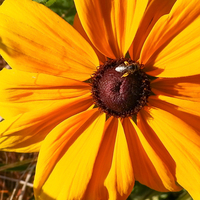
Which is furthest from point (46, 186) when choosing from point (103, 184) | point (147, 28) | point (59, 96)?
point (147, 28)

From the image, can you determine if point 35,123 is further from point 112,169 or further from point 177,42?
point 177,42

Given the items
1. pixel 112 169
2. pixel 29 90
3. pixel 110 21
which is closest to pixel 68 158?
pixel 112 169

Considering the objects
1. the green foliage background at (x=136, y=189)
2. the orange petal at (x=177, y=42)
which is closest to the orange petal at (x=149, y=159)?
the orange petal at (x=177, y=42)

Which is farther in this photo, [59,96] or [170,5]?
[59,96]

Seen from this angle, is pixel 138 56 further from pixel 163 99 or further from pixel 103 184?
pixel 103 184

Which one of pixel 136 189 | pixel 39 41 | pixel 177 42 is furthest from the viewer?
pixel 136 189

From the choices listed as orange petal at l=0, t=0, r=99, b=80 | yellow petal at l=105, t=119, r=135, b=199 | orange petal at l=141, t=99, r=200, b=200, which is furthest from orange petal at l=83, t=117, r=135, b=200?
orange petal at l=0, t=0, r=99, b=80

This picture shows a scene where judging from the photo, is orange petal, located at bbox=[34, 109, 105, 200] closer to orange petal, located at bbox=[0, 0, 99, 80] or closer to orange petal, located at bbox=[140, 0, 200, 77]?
orange petal, located at bbox=[0, 0, 99, 80]

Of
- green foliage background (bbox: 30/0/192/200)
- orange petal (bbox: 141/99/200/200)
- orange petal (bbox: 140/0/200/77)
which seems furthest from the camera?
green foliage background (bbox: 30/0/192/200)
